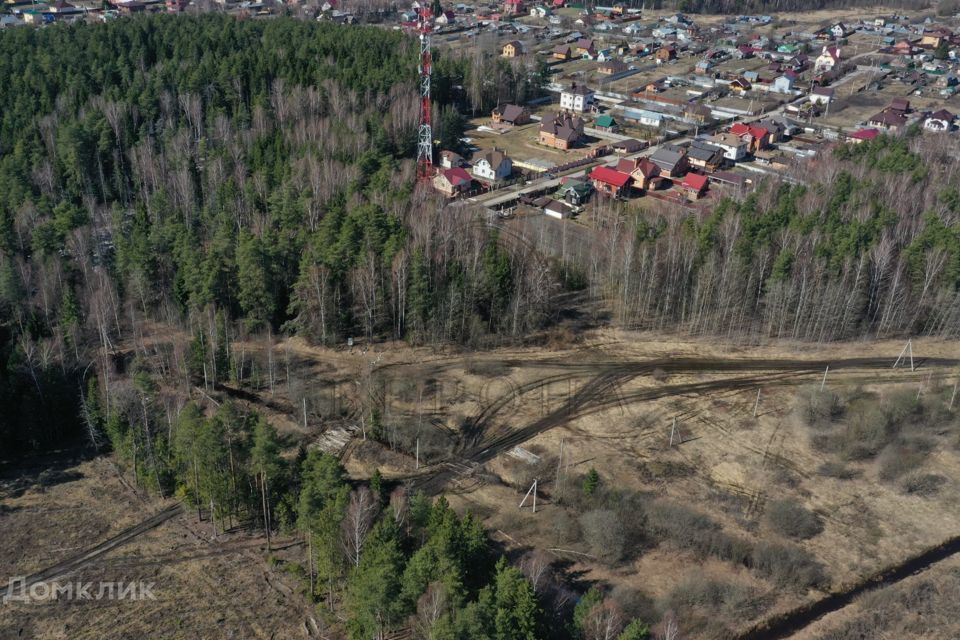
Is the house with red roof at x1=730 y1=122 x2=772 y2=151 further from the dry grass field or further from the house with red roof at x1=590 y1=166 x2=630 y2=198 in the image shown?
the dry grass field

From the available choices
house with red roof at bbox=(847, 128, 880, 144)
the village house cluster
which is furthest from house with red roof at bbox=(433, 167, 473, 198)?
house with red roof at bbox=(847, 128, 880, 144)


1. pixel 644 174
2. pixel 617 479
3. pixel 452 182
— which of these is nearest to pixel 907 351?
pixel 617 479

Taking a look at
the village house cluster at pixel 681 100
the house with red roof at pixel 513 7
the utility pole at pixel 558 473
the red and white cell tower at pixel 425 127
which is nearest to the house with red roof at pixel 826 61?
the village house cluster at pixel 681 100

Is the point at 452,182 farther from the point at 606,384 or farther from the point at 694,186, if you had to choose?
the point at 606,384

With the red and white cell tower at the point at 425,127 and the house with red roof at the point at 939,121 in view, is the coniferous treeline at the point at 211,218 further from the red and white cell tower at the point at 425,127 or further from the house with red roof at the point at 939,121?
the house with red roof at the point at 939,121

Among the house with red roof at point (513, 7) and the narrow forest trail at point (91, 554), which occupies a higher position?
the house with red roof at point (513, 7)

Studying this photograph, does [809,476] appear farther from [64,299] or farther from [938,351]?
[64,299]

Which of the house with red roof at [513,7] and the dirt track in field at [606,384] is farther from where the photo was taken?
the house with red roof at [513,7]
